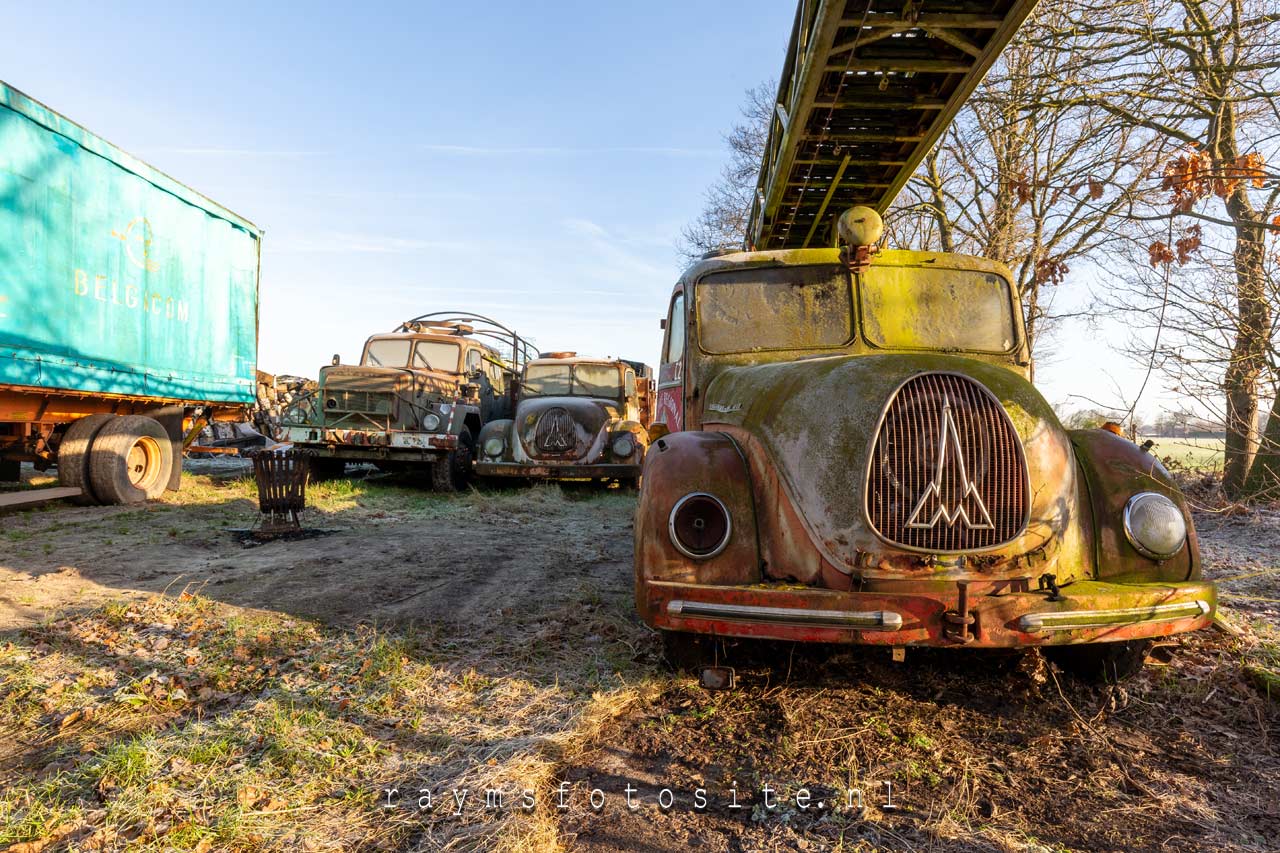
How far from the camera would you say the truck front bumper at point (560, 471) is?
33.0 ft

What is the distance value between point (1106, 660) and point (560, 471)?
7639mm

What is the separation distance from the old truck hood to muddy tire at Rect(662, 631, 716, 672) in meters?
0.76

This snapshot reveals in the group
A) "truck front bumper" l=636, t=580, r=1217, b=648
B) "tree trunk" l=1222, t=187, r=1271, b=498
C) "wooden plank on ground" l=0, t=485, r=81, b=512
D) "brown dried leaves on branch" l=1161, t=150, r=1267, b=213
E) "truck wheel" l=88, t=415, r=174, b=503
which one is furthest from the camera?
"truck wheel" l=88, t=415, r=174, b=503

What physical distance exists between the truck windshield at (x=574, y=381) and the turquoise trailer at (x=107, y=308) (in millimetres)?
4297

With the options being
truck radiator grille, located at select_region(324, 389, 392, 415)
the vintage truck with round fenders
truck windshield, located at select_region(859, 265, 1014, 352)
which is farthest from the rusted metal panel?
truck radiator grille, located at select_region(324, 389, 392, 415)

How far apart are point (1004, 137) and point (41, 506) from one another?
1296cm

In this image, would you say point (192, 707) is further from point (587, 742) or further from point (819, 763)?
point (819, 763)

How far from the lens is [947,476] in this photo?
265cm

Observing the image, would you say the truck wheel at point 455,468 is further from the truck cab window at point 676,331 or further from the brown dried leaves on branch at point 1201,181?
the brown dried leaves on branch at point 1201,181

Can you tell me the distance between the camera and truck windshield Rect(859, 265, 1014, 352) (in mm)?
4246

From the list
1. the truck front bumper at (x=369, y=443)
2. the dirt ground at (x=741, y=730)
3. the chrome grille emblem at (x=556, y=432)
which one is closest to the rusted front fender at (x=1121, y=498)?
the dirt ground at (x=741, y=730)

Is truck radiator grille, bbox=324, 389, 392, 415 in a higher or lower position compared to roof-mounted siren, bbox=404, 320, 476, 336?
lower

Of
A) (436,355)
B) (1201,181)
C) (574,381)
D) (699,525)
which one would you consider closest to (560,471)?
(574,381)

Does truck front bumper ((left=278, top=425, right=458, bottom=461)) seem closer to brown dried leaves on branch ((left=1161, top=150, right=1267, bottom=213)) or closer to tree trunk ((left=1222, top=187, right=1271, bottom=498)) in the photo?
brown dried leaves on branch ((left=1161, top=150, right=1267, bottom=213))
